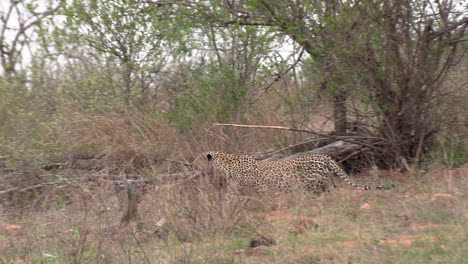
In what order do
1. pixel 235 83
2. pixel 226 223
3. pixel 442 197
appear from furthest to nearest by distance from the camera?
1. pixel 235 83
2. pixel 442 197
3. pixel 226 223

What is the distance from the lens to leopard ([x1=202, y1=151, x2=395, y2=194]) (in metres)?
Answer: 8.86

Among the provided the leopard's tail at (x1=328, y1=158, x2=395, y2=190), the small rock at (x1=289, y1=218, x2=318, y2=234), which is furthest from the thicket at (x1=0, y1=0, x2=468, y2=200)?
the small rock at (x1=289, y1=218, x2=318, y2=234)

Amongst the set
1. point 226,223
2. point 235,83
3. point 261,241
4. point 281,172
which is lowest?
point 261,241

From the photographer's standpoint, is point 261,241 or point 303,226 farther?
point 303,226

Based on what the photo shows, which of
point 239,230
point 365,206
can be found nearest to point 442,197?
point 365,206

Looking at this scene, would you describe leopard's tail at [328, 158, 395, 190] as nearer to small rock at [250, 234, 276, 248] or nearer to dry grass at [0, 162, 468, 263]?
dry grass at [0, 162, 468, 263]

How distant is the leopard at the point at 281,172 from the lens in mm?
8859

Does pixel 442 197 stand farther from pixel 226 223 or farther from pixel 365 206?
pixel 226 223

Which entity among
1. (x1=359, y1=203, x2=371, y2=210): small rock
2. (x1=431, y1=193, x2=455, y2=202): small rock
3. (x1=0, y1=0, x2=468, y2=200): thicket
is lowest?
(x1=359, y1=203, x2=371, y2=210): small rock

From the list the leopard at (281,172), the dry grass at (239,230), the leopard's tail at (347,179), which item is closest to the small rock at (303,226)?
the dry grass at (239,230)

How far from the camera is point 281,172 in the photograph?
899 centimetres

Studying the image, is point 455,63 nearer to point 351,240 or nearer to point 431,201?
point 431,201

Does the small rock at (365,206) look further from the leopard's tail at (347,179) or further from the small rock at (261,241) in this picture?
the small rock at (261,241)

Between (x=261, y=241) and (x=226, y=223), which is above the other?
(x=226, y=223)
